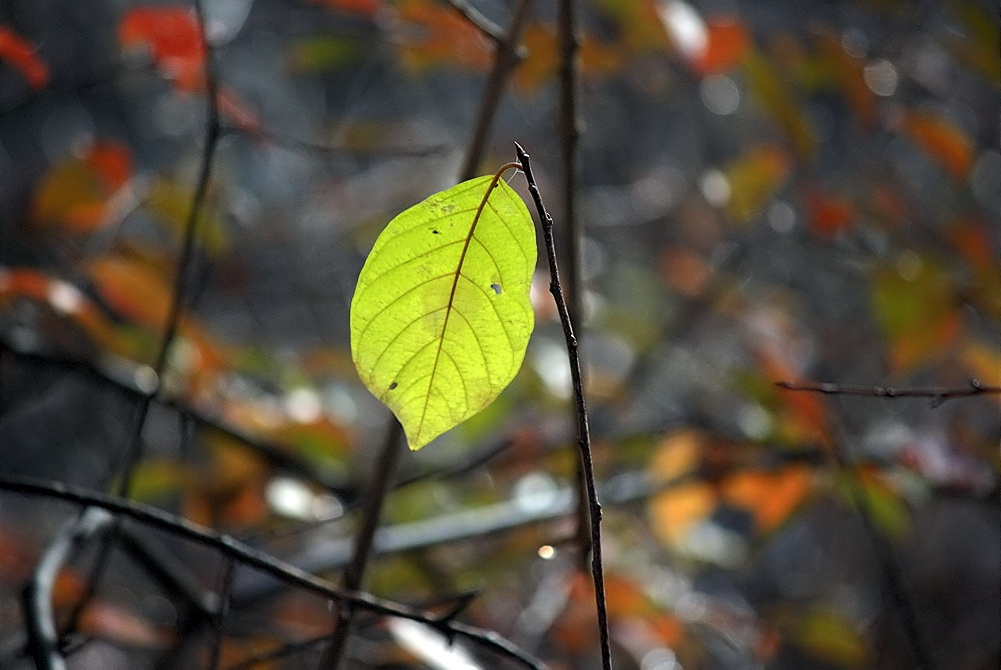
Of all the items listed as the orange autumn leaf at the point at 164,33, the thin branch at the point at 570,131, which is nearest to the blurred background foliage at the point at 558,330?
the orange autumn leaf at the point at 164,33

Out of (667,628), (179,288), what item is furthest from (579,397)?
(667,628)

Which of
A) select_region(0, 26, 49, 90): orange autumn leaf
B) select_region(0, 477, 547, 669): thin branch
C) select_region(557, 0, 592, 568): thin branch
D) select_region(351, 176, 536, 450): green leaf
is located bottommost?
select_region(0, 477, 547, 669): thin branch

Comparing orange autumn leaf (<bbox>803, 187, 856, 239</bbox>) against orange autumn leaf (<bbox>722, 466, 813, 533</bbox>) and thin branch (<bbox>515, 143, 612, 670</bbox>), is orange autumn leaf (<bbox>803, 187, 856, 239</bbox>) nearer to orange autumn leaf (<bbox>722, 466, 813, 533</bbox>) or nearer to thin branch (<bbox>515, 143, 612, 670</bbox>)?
orange autumn leaf (<bbox>722, 466, 813, 533</bbox>)

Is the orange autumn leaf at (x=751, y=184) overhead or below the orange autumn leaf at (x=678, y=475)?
overhead

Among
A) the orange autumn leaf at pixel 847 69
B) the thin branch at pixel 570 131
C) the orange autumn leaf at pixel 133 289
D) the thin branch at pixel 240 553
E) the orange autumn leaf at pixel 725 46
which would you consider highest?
the orange autumn leaf at pixel 847 69

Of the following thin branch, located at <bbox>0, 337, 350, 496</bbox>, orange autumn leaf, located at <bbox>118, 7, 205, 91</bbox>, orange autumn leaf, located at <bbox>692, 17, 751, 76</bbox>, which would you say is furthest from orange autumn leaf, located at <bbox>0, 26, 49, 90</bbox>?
orange autumn leaf, located at <bbox>692, 17, 751, 76</bbox>

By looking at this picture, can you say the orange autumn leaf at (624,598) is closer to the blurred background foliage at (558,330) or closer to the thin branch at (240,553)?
the blurred background foliage at (558,330)
